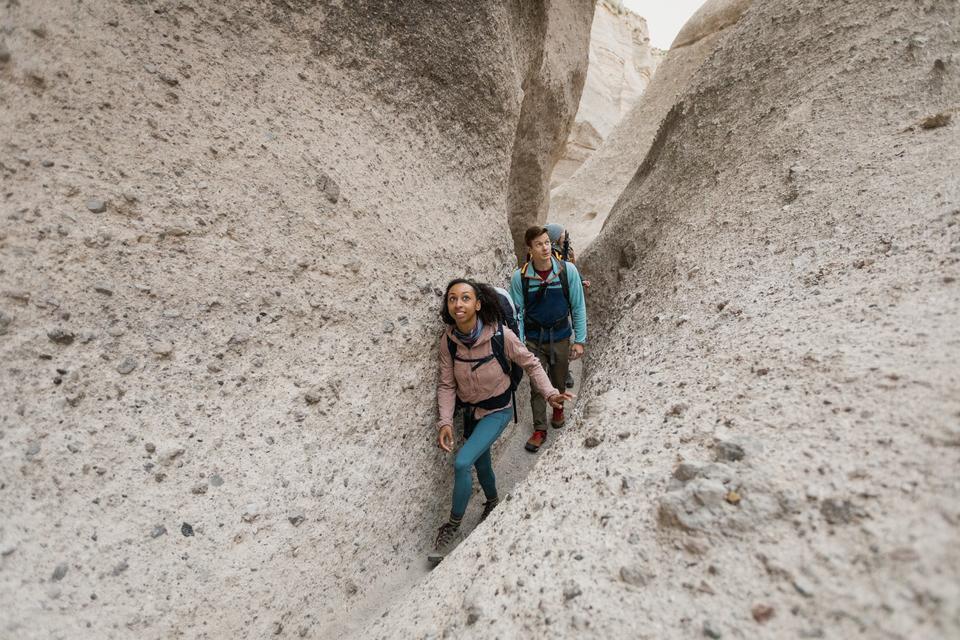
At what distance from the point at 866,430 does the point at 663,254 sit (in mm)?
2134

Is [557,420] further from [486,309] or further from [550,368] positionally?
[486,309]

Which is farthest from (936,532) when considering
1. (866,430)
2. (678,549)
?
(678,549)

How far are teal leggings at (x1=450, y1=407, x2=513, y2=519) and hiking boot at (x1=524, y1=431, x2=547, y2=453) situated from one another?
0.77 metres

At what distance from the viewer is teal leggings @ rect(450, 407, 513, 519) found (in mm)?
2764

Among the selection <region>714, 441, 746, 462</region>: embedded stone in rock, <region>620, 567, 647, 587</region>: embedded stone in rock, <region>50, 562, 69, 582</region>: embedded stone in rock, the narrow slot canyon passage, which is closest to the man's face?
the narrow slot canyon passage

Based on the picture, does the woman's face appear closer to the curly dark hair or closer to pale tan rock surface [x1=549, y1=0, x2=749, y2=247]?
the curly dark hair

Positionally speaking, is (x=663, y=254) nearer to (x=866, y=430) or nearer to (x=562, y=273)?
(x=562, y=273)

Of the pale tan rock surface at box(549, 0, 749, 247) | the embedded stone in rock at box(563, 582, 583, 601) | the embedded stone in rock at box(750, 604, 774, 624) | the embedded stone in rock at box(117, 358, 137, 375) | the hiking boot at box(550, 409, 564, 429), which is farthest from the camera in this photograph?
the pale tan rock surface at box(549, 0, 749, 247)

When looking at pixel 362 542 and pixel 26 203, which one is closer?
pixel 26 203

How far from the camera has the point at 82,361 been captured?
1.94 metres

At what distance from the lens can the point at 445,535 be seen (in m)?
2.82

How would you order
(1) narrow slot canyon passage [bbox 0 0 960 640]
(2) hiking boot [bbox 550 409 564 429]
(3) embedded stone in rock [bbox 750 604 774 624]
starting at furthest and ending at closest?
(2) hiking boot [bbox 550 409 564 429] → (1) narrow slot canyon passage [bbox 0 0 960 640] → (3) embedded stone in rock [bbox 750 604 774 624]

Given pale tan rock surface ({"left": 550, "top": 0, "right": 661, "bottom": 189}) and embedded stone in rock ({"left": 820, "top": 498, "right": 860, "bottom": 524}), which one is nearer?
embedded stone in rock ({"left": 820, "top": 498, "right": 860, "bottom": 524})

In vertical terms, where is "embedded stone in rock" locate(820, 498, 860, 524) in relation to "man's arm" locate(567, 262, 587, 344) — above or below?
below
